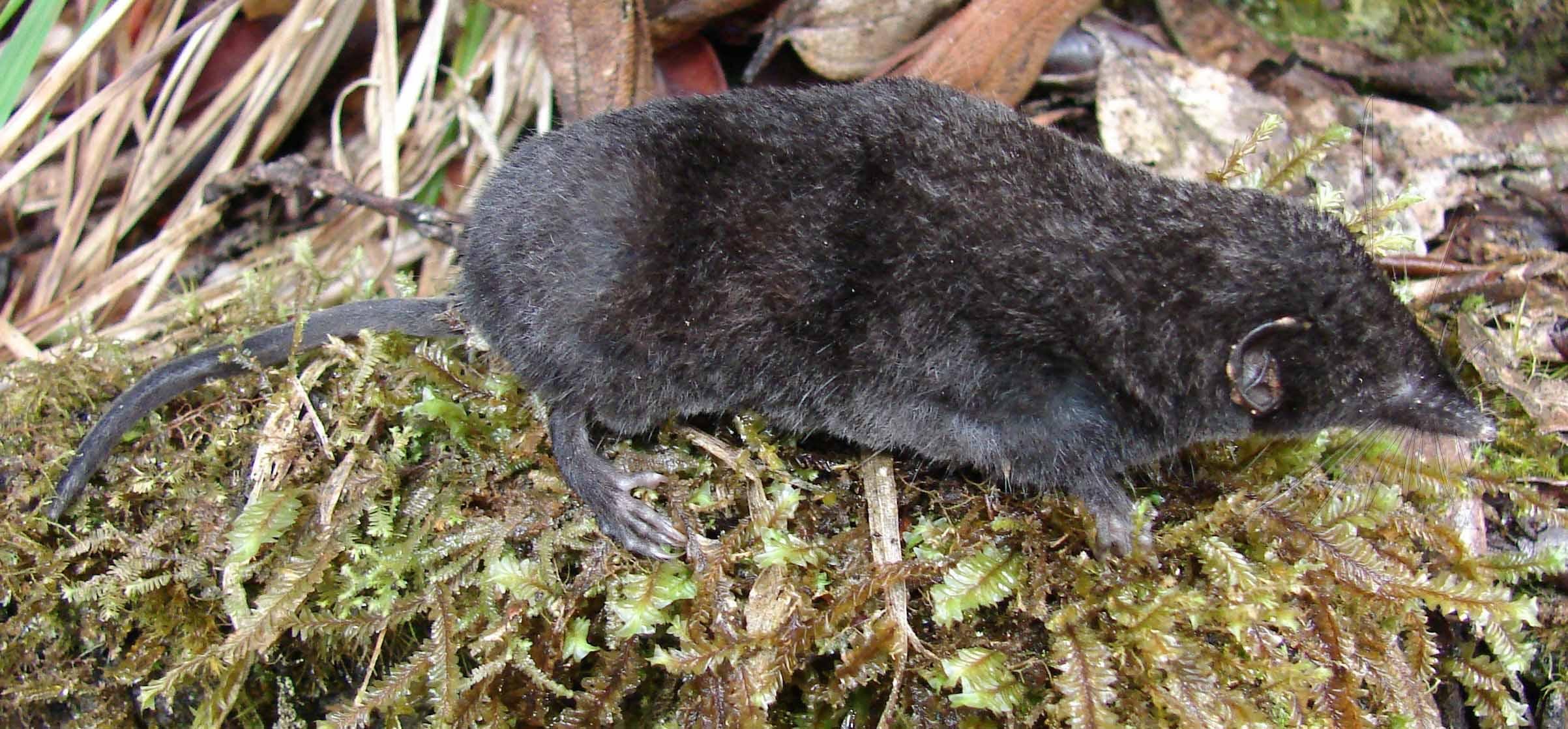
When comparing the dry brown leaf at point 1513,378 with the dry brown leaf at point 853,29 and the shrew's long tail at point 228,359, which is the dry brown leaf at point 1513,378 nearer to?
the dry brown leaf at point 853,29

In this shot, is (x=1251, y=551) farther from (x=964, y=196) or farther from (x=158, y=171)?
(x=158, y=171)

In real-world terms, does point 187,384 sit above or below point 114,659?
above

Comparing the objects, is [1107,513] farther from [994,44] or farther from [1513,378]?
[994,44]

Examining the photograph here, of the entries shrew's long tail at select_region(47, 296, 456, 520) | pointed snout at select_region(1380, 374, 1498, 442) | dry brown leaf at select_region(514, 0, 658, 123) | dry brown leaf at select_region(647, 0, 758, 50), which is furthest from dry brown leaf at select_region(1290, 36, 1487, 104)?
shrew's long tail at select_region(47, 296, 456, 520)

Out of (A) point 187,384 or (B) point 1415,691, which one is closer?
(B) point 1415,691

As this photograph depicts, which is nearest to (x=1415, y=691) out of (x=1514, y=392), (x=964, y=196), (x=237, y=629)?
(x=1514, y=392)

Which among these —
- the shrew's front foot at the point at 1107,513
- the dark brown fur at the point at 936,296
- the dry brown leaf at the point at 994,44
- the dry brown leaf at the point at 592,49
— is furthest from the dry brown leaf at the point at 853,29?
the shrew's front foot at the point at 1107,513
